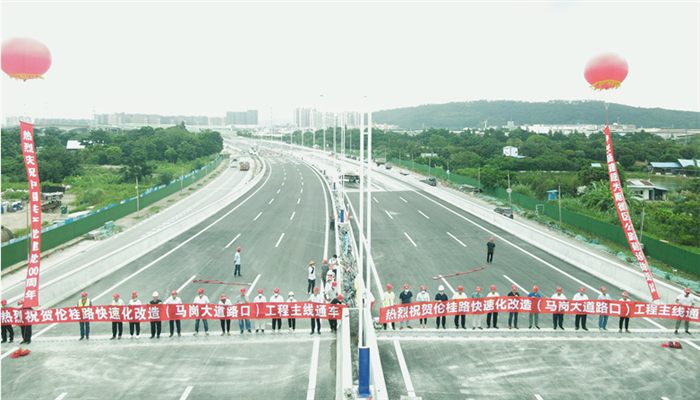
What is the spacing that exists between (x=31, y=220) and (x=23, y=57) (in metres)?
4.84

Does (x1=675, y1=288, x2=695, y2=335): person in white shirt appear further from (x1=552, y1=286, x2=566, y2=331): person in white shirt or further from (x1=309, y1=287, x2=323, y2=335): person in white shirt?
(x1=309, y1=287, x2=323, y2=335): person in white shirt

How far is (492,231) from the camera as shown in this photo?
96.8ft

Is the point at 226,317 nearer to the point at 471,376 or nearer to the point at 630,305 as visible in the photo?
the point at 471,376

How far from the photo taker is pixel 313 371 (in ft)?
37.5

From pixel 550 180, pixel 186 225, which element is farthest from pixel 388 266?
pixel 550 180

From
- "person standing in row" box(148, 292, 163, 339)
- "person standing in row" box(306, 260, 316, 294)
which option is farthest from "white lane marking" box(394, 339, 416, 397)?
"person standing in row" box(148, 292, 163, 339)

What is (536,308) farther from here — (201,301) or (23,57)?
(23,57)

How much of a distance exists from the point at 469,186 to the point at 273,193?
2473 cm

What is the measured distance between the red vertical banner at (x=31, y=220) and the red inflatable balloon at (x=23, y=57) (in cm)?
176

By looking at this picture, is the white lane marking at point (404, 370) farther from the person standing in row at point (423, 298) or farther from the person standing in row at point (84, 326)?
the person standing in row at point (84, 326)

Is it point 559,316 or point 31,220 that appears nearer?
point 31,220

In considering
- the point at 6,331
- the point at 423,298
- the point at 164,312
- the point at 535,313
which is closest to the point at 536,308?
the point at 535,313

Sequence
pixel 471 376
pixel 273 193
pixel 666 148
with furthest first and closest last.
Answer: pixel 666 148
pixel 273 193
pixel 471 376

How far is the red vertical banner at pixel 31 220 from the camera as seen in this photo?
13.3 metres
